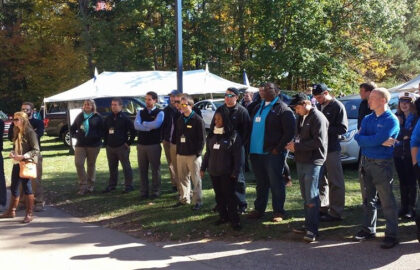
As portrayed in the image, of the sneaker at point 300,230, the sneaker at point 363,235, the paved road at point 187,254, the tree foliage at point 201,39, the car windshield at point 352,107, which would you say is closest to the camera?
the paved road at point 187,254

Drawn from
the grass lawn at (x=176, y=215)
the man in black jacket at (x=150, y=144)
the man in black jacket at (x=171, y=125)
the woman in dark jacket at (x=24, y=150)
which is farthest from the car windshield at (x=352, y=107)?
the woman in dark jacket at (x=24, y=150)

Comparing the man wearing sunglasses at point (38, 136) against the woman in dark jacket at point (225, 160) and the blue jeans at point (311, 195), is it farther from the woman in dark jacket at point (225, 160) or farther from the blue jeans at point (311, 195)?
the blue jeans at point (311, 195)

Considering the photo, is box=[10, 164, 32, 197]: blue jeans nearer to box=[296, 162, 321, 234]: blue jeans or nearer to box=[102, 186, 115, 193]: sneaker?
box=[102, 186, 115, 193]: sneaker

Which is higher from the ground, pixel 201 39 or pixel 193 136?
pixel 201 39

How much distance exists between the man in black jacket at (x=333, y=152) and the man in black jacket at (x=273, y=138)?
516mm

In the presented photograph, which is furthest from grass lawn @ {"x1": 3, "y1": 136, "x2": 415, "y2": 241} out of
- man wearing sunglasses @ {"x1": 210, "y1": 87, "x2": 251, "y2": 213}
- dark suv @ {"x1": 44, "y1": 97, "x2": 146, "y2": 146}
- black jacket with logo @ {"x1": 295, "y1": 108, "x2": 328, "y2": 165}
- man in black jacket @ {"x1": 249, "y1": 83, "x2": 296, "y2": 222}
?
dark suv @ {"x1": 44, "y1": 97, "x2": 146, "y2": 146}

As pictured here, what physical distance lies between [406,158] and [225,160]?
2476 millimetres

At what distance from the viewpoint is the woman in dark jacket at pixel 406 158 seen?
6.14 m

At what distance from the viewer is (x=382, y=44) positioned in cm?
2656

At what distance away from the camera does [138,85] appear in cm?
1653

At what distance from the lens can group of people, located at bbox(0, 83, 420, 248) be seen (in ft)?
17.3

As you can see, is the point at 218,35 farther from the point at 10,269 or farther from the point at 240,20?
A: the point at 10,269

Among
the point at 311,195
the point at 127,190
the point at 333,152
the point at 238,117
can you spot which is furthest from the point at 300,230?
the point at 127,190

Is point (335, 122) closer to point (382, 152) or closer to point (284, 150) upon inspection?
point (284, 150)
